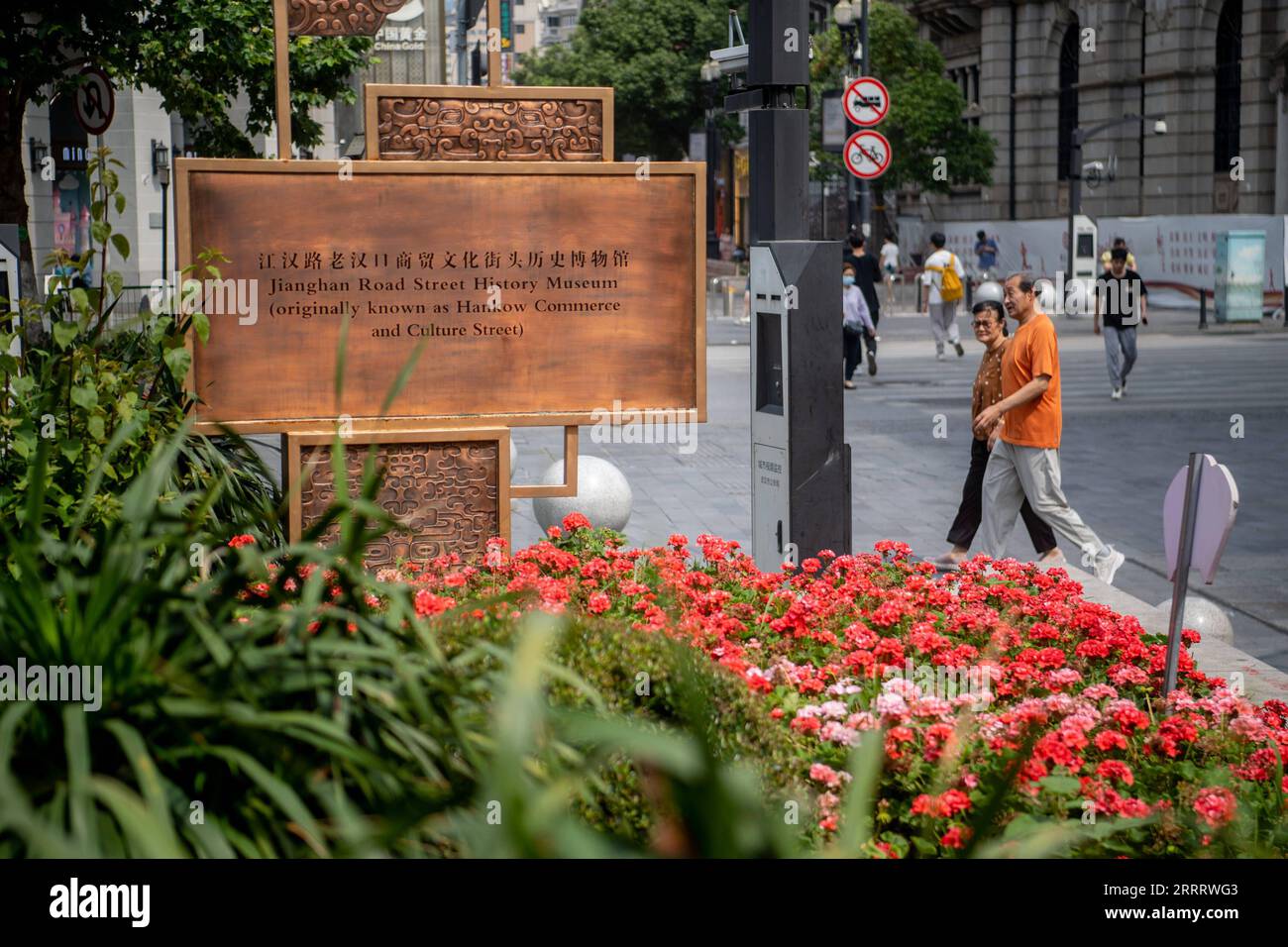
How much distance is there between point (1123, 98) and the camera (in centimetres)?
5159

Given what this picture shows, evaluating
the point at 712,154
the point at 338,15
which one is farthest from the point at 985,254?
the point at 338,15

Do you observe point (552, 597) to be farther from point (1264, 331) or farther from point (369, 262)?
point (1264, 331)

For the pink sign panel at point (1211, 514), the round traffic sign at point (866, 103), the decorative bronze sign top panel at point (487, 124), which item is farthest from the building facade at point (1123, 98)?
the pink sign panel at point (1211, 514)

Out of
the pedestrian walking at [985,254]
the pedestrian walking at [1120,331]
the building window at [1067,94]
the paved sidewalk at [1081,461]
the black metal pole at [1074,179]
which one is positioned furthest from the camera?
the building window at [1067,94]

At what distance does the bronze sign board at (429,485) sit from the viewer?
754 cm

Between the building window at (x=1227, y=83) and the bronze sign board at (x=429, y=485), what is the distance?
1685 inches

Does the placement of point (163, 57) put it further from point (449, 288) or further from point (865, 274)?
point (449, 288)

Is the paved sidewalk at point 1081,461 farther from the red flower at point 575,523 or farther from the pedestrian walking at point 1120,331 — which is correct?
the red flower at point 575,523

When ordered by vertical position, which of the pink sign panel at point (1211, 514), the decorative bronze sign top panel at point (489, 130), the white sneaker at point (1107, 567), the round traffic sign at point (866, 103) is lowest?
the white sneaker at point (1107, 567)

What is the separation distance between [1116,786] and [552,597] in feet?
6.58

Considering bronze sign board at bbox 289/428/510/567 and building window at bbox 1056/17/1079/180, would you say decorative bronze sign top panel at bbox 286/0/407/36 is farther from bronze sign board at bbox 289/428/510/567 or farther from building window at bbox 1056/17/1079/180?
building window at bbox 1056/17/1079/180
